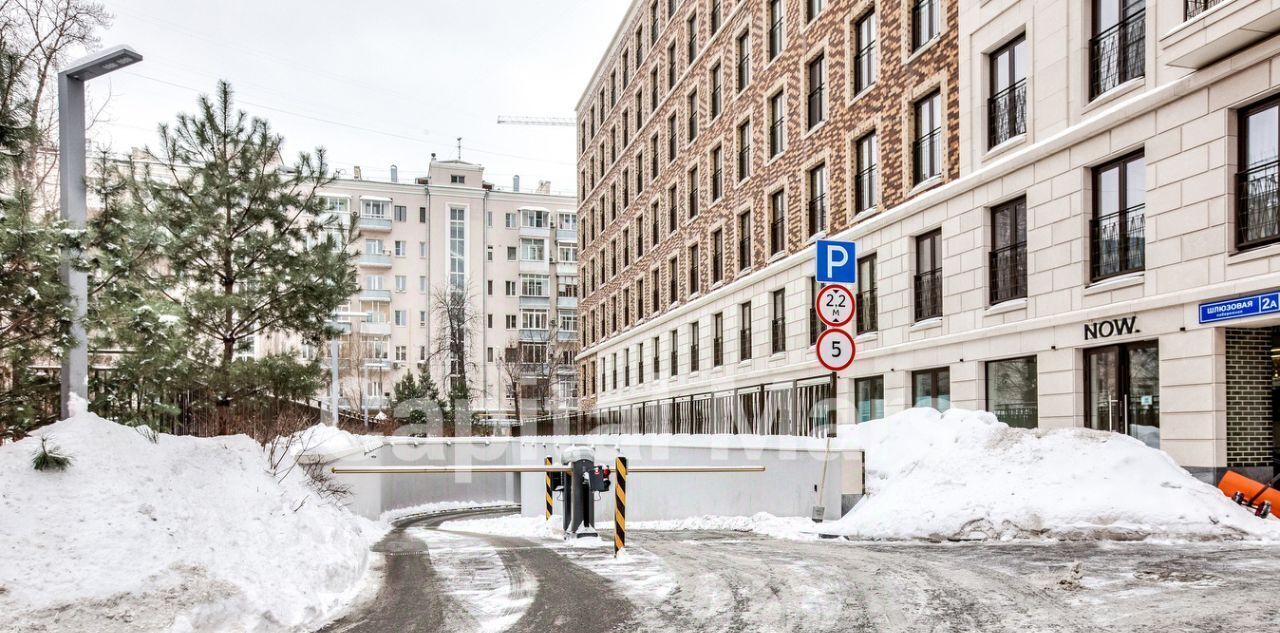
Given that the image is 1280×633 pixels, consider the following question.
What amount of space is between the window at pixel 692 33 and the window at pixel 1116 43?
20979 mm

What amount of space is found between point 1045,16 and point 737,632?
14.1 meters

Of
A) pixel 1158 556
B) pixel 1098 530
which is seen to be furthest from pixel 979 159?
pixel 1158 556

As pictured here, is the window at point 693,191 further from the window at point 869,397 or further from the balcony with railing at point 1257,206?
the balcony with railing at point 1257,206

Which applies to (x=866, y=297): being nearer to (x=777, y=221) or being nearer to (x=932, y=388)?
(x=932, y=388)

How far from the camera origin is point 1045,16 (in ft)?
54.6

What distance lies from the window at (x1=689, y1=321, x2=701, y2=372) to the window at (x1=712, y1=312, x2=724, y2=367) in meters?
1.84

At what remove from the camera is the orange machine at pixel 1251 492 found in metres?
11.3

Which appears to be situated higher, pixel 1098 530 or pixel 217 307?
pixel 217 307

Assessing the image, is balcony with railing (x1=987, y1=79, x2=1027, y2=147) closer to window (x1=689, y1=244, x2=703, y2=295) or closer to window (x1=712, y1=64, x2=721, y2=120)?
window (x1=712, y1=64, x2=721, y2=120)

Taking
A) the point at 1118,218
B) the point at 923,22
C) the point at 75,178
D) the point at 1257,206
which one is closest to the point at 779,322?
the point at 923,22

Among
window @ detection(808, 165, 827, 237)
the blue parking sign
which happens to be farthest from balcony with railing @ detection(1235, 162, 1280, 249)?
window @ detection(808, 165, 827, 237)

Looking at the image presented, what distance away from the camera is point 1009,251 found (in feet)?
58.0

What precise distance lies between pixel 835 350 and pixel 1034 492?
3264mm

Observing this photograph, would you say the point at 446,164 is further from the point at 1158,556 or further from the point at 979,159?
the point at 1158,556
